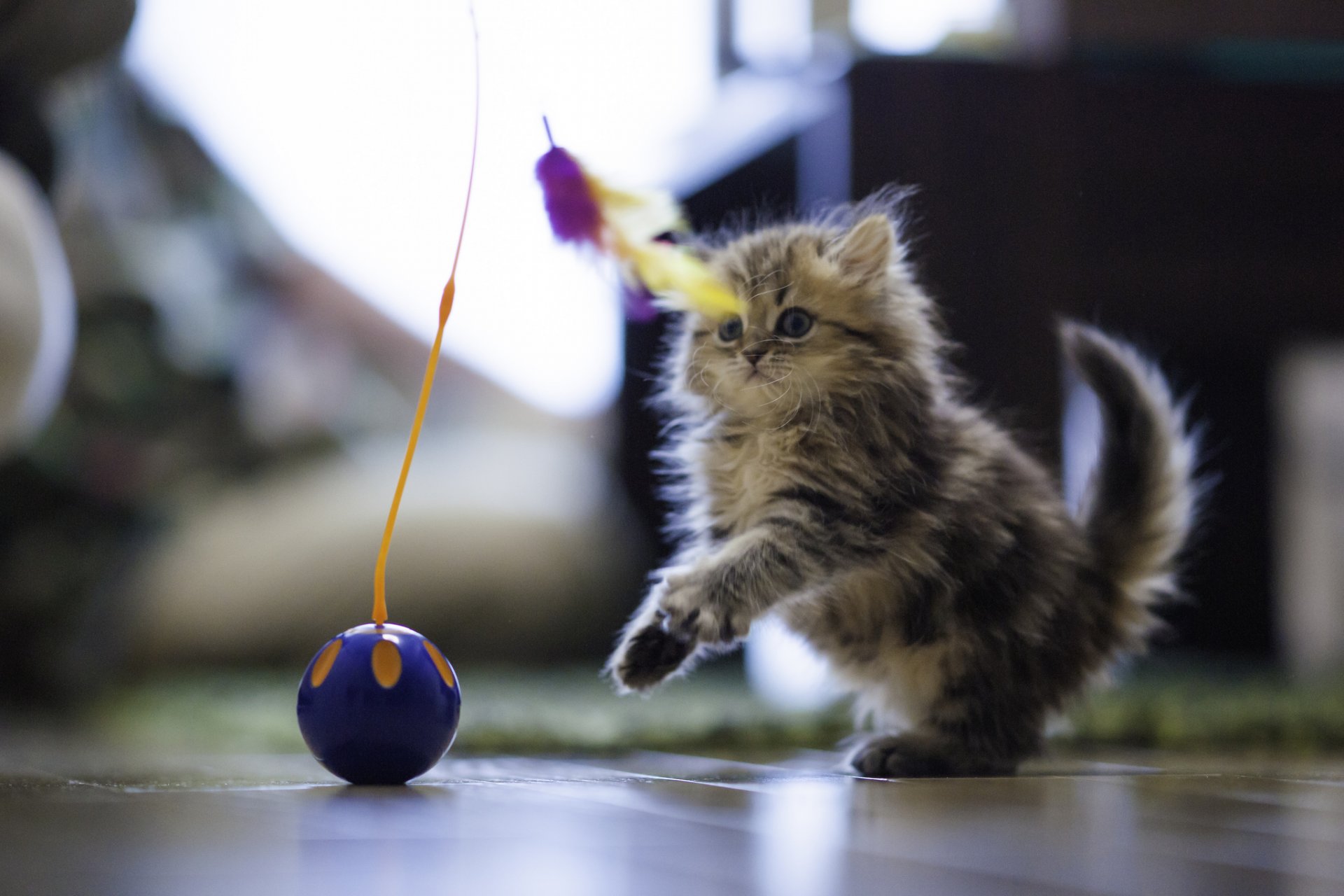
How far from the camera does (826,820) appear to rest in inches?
34.7

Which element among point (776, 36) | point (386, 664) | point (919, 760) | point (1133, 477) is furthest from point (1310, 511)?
point (386, 664)

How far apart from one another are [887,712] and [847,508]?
0.93 feet

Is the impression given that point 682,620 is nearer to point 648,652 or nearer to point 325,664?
point 648,652

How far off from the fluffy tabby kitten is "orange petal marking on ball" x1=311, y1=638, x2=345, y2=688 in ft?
0.87

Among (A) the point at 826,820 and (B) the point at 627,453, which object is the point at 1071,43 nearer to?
(B) the point at 627,453

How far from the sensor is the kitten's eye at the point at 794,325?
1.27m

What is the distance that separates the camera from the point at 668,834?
82 cm

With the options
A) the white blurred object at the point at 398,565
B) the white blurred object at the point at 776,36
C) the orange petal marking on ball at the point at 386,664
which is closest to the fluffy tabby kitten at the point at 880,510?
the orange petal marking on ball at the point at 386,664

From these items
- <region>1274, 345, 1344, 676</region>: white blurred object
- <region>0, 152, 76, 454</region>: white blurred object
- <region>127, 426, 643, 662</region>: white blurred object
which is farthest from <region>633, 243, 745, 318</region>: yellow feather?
<region>1274, 345, 1344, 676</region>: white blurred object

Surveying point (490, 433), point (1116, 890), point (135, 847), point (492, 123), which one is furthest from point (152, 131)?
point (1116, 890)

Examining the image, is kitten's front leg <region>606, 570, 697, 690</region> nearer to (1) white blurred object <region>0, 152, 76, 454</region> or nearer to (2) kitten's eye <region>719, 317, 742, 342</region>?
(2) kitten's eye <region>719, 317, 742, 342</region>

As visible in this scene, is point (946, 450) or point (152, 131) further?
point (152, 131)

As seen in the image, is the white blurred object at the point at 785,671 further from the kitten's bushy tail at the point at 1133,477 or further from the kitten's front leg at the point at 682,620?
the kitten's bushy tail at the point at 1133,477

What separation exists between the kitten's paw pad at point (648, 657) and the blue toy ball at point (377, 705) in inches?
6.3
